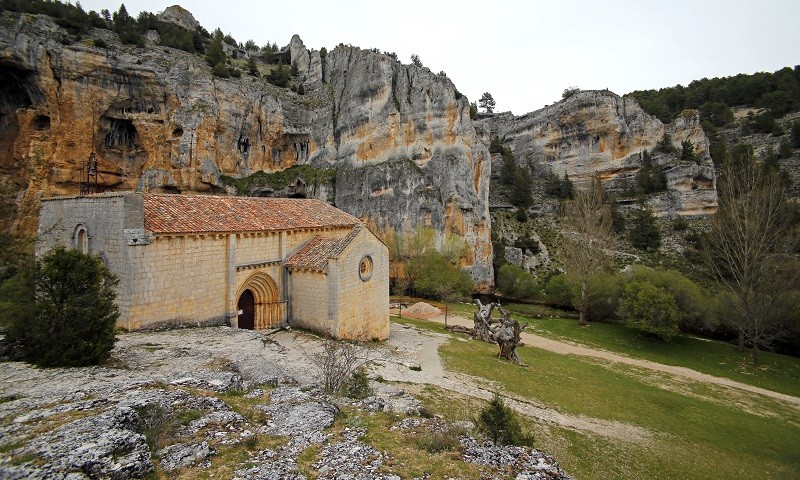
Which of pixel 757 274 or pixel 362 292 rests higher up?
pixel 757 274

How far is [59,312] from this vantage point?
845cm

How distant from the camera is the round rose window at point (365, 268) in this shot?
749 inches

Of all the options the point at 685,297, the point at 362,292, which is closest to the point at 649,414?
the point at 362,292

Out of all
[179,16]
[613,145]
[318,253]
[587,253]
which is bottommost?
[587,253]

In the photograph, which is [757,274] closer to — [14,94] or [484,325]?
[484,325]

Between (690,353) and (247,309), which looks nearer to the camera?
(247,309)

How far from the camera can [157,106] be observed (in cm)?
3991

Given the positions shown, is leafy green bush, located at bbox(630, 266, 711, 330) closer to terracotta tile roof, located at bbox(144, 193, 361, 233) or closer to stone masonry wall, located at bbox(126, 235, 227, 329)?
terracotta tile roof, located at bbox(144, 193, 361, 233)

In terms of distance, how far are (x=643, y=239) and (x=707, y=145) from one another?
21.8m

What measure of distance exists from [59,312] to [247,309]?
33.4ft

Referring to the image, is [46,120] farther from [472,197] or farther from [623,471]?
[623,471]

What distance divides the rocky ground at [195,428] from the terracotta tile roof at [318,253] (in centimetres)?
772

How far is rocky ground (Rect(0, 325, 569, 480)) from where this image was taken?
16.5 feet

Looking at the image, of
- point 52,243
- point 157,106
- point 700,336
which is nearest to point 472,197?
point 700,336
